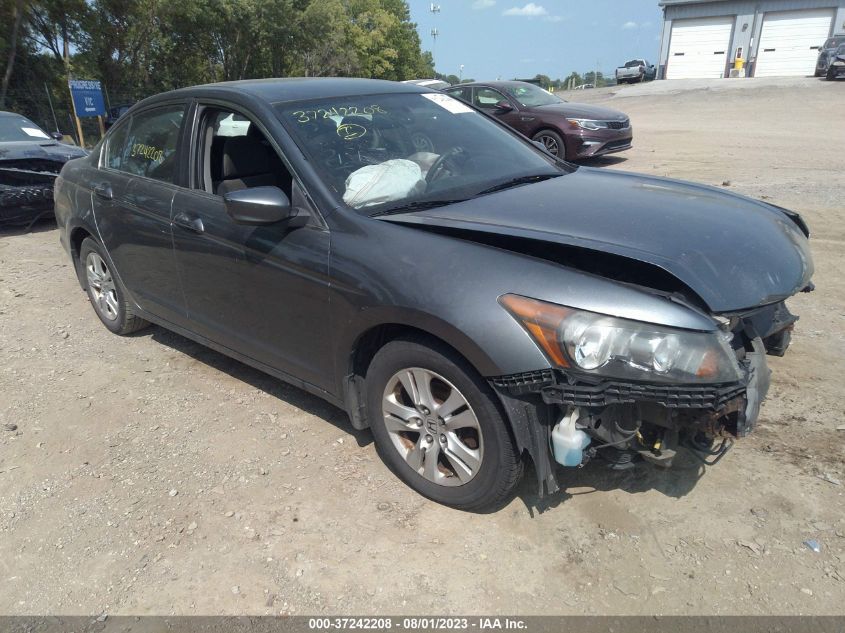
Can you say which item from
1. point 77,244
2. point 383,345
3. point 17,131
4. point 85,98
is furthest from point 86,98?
point 383,345

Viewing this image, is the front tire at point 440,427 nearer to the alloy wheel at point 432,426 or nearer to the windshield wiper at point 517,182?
the alloy wheel at point 432,426

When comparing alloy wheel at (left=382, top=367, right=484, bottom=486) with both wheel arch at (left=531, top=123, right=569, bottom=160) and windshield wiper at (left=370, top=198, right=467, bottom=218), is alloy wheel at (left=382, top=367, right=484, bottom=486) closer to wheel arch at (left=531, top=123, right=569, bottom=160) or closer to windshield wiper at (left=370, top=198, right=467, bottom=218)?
windshield wiper at (left=370, top=198, right=467, bottom=218)

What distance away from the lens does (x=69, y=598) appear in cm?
243

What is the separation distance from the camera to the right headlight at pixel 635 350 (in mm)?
2129

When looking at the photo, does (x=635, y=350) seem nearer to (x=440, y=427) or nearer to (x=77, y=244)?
(x=440, y=427)

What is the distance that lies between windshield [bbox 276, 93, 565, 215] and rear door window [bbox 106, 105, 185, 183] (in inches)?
36.9

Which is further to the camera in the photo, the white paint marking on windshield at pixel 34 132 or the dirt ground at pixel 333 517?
the white paint marking on windshield at pixel 34 132

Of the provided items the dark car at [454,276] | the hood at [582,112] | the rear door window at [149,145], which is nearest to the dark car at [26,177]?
the rear door window at [149,145]

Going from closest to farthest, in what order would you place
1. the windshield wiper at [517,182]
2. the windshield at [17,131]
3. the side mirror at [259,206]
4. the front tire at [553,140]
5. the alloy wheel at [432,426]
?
the alloy wheel at [432,426], the side mirror at [259,206], the windshield wiper at [517,182], the windshield at [17,131], the front tire at [553,140]

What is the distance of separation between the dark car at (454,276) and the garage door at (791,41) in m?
40.2

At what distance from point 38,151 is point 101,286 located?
4573 mm

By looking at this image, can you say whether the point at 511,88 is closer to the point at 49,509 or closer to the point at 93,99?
the point at 93,99

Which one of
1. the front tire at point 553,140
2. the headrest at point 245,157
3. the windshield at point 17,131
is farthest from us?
the front tire at point 553,140

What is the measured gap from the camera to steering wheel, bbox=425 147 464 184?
3.18 meters
